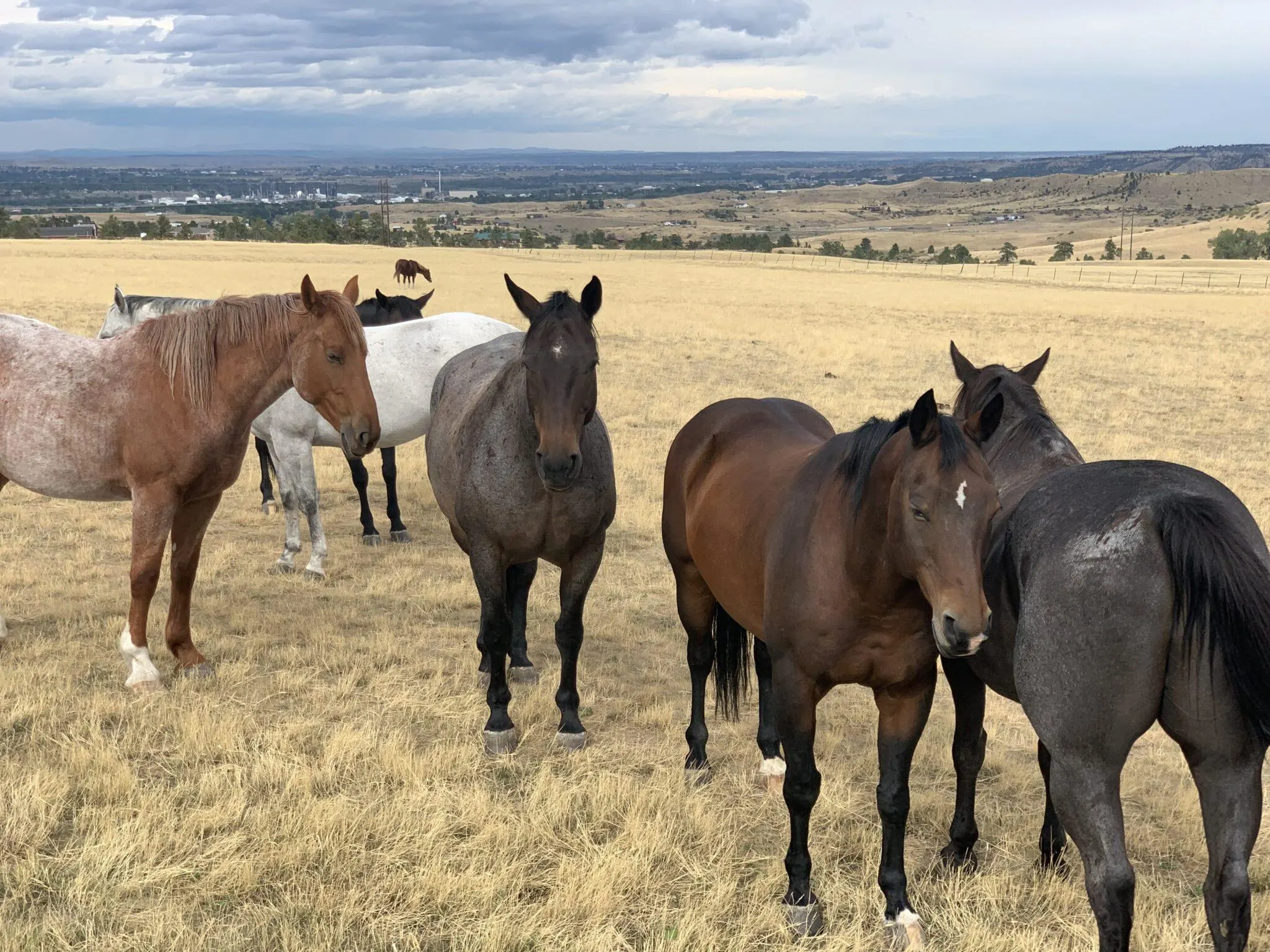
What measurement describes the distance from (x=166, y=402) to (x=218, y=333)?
19.3 inches

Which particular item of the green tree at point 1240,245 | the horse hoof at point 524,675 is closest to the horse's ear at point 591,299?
the horse hoof at point 524,675

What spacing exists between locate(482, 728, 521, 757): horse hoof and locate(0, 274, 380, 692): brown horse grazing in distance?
5.75 ft

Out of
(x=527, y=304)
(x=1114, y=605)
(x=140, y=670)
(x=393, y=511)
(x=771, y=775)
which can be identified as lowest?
(x=771, y=775)

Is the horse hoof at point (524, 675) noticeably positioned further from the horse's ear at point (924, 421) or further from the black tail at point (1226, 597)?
the black tail at point (1226, 597)

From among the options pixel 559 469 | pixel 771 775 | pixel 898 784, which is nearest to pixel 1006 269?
pixel 771 775

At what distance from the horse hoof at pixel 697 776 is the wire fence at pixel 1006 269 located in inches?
1843

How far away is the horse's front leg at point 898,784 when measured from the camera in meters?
3.70

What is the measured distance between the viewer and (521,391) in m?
5.07

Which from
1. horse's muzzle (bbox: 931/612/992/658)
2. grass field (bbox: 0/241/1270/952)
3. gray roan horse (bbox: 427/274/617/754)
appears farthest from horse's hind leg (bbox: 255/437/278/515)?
horse's muzzle (bbox: 931/612/992/658)

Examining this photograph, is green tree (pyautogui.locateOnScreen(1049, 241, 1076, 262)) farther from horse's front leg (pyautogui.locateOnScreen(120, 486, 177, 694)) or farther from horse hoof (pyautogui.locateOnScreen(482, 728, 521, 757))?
horse's front leg (pyautogui.locateOnScreen(120, 486, 177, 694))

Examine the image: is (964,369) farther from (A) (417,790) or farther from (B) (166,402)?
(B) (166,402)

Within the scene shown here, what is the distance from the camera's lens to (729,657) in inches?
205

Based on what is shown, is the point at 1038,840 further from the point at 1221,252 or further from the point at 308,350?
the point at 1221,252

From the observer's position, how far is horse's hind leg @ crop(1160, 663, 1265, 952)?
2.85 metres
